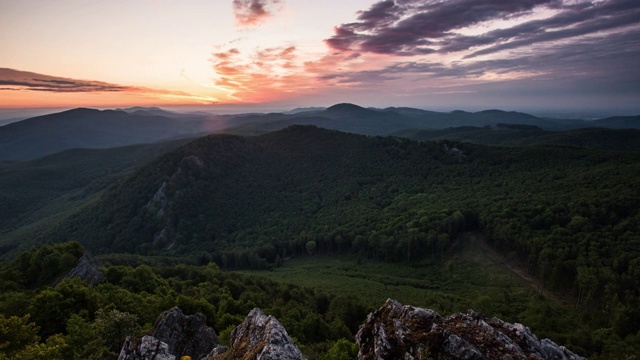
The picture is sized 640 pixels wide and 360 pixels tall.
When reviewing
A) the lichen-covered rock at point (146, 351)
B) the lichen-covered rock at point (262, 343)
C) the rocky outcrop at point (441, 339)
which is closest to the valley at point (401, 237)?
the lichen-covered rock at point (146, 351)

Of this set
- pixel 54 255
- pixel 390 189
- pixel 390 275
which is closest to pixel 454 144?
pixel 390 189

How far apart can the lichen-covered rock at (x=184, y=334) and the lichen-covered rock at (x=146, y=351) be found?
7.41m

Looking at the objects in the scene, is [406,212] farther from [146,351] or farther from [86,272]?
[146,351]

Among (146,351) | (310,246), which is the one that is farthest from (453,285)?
(146,351)

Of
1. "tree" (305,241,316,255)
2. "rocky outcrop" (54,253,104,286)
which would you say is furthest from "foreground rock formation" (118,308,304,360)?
"tree" (305,241,316,255)

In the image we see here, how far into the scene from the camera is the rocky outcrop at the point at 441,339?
15.8 meters

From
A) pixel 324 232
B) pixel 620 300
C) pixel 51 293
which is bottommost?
pixel 324 232

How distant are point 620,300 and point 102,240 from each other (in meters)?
186

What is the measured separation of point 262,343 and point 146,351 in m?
8.87

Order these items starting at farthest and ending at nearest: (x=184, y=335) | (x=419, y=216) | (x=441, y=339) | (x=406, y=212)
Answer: (x=406, y=212) → (x=419, y=216) → (x=184, y=335) → (x=441, y=339)

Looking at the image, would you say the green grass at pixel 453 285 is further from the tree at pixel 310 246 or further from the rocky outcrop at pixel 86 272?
the rocky outcrop at pixel 86 272

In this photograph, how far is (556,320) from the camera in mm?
65375

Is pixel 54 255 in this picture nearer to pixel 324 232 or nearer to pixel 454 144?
pixel 324 232

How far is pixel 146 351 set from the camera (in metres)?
20.0
